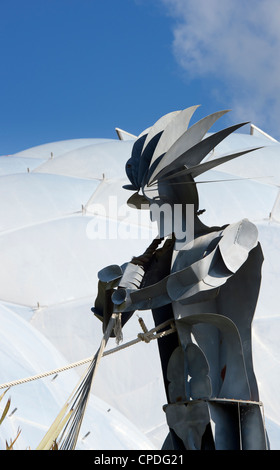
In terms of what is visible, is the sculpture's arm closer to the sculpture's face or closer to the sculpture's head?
the sculpture's face

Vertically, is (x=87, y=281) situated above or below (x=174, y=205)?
above

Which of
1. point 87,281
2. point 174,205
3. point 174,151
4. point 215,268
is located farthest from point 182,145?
point 87,281

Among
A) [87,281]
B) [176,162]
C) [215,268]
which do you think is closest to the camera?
[215,268]

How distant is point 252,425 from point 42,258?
9.00 m

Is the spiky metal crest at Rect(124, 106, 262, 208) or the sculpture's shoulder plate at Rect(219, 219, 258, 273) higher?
the spiky metal crest at Rect(124, 106, 262, 208)

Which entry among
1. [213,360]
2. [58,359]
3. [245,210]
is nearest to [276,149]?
[245,210]

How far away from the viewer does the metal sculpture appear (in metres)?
4.80

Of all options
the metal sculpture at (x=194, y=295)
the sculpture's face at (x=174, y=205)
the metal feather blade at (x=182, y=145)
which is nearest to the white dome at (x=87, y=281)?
the metal sculpture at (x=194, y=295)

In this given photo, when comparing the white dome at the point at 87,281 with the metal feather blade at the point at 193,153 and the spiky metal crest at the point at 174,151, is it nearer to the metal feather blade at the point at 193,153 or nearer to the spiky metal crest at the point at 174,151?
the spiky metal crest at the point at 174,151

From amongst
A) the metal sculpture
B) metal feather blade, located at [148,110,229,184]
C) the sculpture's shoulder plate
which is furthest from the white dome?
the sculpture's shoulder plate

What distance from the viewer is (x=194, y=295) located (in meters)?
4.91

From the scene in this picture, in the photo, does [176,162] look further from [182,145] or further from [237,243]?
[237,243]

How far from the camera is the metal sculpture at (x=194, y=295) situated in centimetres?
480
